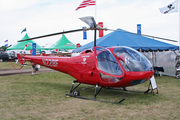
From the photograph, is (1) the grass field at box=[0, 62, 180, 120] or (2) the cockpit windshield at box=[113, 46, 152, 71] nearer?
(1) the grass field at box=[0, 62, 180, 120]

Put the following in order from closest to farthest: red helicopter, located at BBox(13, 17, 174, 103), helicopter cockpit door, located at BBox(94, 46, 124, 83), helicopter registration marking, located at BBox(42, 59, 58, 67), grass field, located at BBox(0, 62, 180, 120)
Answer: grass field, located at BBox(0, 62, 180, 120), red helicopter, located at BBox(13, 17, 174, 103), helicopter cockpit door, located at BBox(94, 46, 124, 83), helicopter registration marking, located at BBox(42, 59, 58, 67)

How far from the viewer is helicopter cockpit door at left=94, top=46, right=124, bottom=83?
18.6ft

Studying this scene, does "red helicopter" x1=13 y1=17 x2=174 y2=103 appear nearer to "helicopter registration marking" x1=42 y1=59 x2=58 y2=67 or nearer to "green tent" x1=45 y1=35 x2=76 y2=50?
"helicopter registration marking" x1=42 y1=59 x2=58 y2=67

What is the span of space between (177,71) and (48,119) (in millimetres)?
10429

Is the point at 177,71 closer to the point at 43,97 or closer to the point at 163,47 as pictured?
the point at 163,47

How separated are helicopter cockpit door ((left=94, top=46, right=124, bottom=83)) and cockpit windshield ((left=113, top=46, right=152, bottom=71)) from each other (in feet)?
0.66

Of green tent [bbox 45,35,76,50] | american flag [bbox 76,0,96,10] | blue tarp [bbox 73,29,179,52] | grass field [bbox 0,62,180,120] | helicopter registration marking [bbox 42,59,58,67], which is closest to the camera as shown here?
grass field [bbox 0,62,180,120]

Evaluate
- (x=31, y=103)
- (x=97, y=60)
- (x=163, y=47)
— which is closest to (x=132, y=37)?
(x=163, y=47)

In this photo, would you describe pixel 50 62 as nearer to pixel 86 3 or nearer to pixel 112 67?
pixel 86 3

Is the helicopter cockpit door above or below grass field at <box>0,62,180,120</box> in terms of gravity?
above

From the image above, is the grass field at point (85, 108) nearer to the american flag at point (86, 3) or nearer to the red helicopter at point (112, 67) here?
the red helicopter at point (112, 67)

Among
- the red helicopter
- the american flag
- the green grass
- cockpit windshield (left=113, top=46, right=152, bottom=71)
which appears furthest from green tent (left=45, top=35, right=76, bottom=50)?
cockpit windshield (left=113, top=46, right=152, bottom=71)

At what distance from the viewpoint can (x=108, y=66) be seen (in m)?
5.98

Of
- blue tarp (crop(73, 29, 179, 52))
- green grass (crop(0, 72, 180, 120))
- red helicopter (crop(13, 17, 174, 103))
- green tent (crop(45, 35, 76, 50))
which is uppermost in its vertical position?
green tent (crop(45, 35, 76, 50))
